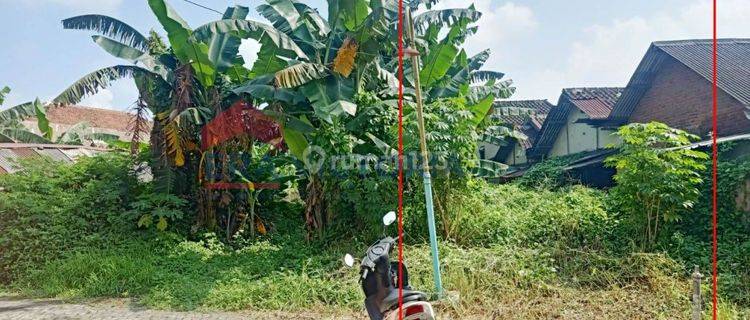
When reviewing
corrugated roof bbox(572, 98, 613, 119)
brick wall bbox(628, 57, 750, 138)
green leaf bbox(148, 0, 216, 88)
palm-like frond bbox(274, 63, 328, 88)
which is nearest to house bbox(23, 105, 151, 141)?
green leaf bbox(148, 0, 216, 88)

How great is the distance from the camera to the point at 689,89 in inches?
561

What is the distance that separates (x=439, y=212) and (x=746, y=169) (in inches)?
184

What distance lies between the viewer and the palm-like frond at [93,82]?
29.1 ft

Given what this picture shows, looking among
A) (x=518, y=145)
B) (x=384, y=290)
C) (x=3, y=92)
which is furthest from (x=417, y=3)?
(x=3, y=92)

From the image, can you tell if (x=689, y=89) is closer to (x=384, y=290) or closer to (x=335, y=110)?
(x=335, y=110)

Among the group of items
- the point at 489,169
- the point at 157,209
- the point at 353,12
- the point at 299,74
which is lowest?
the point at 157,209

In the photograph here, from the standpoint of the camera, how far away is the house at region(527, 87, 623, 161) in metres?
17.0

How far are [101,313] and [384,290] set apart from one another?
4.15 m

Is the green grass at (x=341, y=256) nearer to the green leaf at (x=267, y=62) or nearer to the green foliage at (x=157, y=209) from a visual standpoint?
the green foliage at (x=157, y=209)

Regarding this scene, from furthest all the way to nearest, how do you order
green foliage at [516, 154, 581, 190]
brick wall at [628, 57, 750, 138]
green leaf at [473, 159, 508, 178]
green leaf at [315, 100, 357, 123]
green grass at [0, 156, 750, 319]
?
green foliage at [516, 154, 581, 190] → brick wall at [628, 57, 750, 138] → green leaf at [473, 159, 508, 178] → green leaf at [315, 100, 357, 123] → green grass at [0, 156, 750, 319]

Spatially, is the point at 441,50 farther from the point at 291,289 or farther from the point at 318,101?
the point at 291,289

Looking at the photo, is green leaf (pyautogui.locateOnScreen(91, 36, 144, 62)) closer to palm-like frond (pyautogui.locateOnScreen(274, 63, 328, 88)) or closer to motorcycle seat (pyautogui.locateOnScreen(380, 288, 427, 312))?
palm-like frond (pyautogui.locateOnScreen(274, 63, 328, 88))

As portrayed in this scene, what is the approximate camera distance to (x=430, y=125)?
7887mm

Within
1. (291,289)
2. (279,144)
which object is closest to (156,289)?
(291,289)
